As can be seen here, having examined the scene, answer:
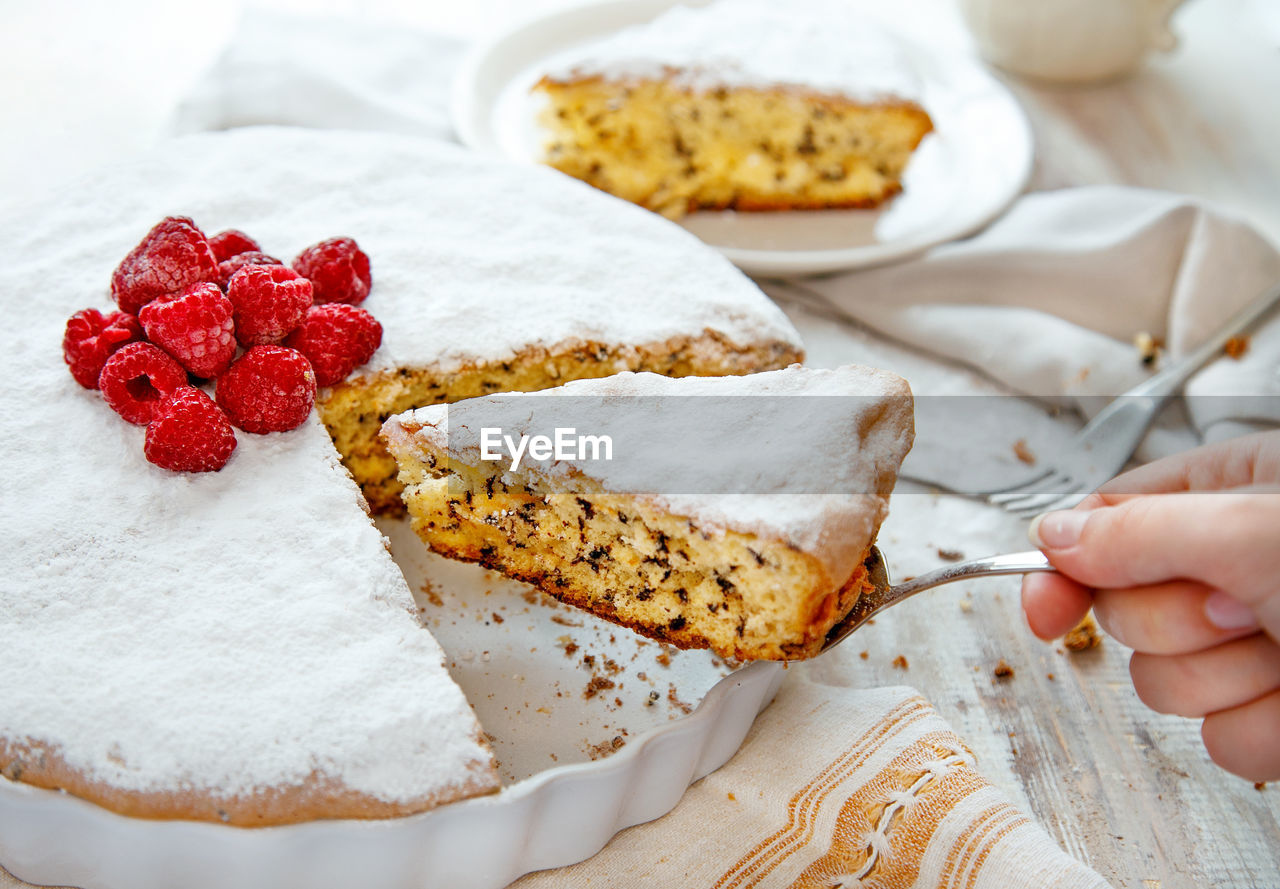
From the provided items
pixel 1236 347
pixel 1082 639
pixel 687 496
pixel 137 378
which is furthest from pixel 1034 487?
pixel 137 378

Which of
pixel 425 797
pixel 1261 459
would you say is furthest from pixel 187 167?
pixel 1261 459

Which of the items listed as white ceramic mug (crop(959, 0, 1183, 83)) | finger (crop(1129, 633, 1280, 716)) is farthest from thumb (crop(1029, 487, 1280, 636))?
white ceramic mug (crop(959, 0, 1183, 83))

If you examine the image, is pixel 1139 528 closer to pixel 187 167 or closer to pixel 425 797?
pixel 425 797

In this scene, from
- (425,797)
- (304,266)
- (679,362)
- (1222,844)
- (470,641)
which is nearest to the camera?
(425,797)

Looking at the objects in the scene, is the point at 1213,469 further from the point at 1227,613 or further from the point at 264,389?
the point at 264,389

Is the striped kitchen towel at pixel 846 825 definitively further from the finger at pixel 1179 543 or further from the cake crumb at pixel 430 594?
the cake crumb at pixel 430 594

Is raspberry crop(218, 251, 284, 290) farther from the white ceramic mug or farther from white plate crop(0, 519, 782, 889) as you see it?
the white ceramic mug
